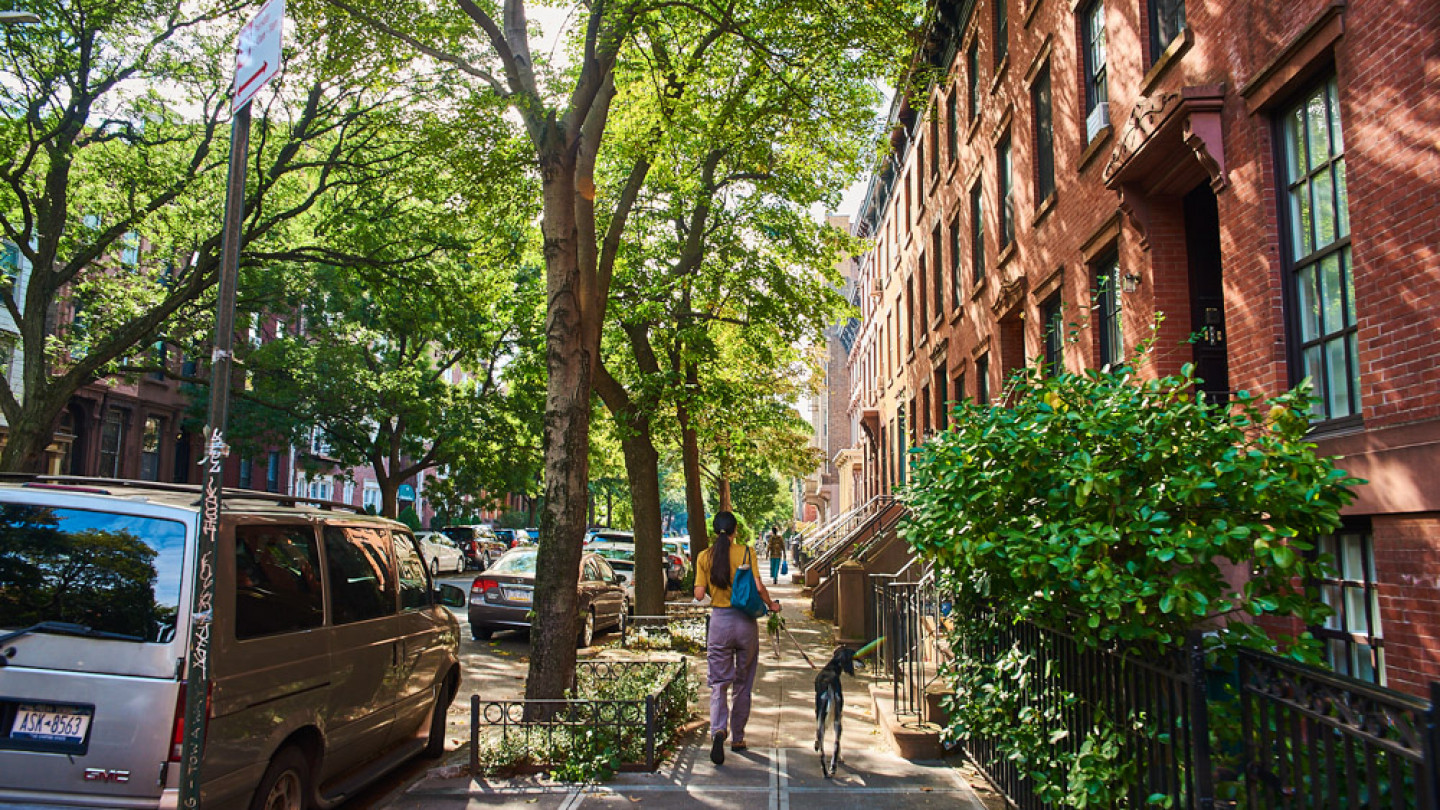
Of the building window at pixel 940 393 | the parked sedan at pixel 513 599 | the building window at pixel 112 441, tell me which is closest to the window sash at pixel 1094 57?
the building window at pixel 940 393

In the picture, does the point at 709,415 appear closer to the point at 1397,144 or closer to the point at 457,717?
the point at 457,717

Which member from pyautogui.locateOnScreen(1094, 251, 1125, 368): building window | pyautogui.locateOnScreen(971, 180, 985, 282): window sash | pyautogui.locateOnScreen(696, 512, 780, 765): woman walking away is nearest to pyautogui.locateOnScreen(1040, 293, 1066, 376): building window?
pyautogui.locateOnScreen(1094, 251, 1125, 368): building window

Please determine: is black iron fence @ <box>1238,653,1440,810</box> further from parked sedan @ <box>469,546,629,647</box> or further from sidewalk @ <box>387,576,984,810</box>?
parked sedan @ <box>469,546,629,647</box>

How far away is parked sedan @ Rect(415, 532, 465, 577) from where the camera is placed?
31.2m

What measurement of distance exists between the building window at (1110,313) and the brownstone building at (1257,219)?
36mm

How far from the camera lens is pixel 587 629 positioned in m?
15.7

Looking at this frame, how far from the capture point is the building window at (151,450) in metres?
32.0

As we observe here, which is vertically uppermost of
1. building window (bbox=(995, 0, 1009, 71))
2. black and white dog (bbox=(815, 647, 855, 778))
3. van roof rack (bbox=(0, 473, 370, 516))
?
building window (bbox=(995, 0, 1009, 71))

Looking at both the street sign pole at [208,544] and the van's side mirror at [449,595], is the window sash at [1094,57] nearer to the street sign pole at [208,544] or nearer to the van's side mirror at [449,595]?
the van's side mirror at [449,595]

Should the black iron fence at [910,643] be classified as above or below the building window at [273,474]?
below

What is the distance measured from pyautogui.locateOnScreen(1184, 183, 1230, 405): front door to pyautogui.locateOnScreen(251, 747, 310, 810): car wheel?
26.8ft

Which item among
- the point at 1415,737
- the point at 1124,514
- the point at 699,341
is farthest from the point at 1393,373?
the point at 699,341

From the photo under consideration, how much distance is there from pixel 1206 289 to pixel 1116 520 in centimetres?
665

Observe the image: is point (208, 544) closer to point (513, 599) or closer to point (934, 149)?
point (513, 599)
